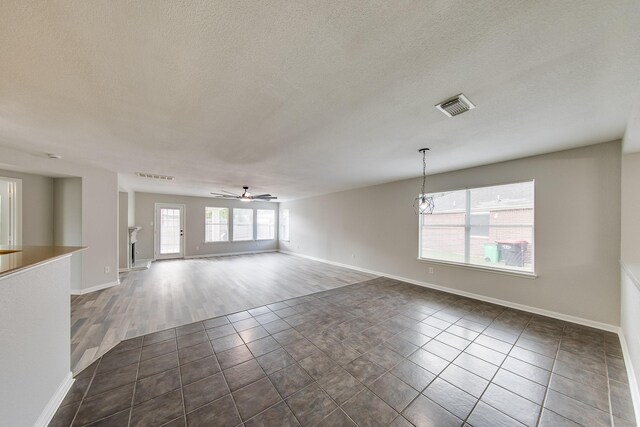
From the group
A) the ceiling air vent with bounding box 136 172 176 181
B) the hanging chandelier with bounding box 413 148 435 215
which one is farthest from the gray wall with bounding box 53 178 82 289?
the hanging chandelier with bounding box 413 148 435 215

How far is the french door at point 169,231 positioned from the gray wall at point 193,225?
0.49 ft

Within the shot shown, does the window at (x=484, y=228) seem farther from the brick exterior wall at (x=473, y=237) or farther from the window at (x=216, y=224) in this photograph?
the window at (x=216, y=224)

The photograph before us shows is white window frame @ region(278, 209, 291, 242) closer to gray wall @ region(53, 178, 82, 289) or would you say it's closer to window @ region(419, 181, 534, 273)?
window @ region(419, 181, 534, 273)

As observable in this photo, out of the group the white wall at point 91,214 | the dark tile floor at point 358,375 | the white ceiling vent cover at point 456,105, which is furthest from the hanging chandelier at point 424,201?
the white wall at point 91,214

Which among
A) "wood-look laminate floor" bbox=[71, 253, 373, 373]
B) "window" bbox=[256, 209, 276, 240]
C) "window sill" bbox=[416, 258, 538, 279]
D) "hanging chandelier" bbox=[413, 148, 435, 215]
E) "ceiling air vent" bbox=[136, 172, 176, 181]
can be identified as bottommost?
"wood-look laminate floor" bbox=[71, 253, 373, 373]

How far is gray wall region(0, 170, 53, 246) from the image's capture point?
3975 mm

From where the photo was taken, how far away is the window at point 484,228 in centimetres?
375

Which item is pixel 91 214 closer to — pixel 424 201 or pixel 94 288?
pixel 94 288

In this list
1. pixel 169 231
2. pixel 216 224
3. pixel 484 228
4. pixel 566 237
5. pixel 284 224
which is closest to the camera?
pixel 566 237

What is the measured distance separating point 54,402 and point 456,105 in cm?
408

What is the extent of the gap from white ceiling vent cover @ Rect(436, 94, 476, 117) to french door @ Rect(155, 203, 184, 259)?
9.05 meters

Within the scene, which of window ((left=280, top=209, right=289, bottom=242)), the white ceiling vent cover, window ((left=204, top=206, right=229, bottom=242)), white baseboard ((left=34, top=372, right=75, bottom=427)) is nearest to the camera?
white baseboard ((left=34, top=372, right=75, bottom=427))

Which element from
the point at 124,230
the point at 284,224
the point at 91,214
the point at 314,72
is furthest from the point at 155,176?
the point at 284,224

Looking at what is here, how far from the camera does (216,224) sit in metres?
9.21
